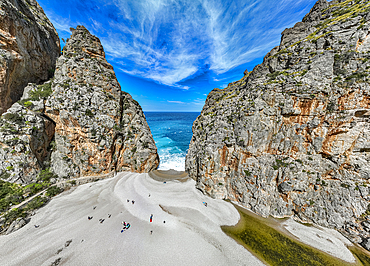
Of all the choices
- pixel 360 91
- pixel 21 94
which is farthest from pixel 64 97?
pixel 360 91

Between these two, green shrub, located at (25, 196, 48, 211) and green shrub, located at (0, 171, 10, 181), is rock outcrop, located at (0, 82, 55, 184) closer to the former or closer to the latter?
green shrub, located at (0, 171, 10, 181)

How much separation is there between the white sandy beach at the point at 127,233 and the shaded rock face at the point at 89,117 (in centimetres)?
625

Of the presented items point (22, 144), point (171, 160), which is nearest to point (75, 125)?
point (22, 144)

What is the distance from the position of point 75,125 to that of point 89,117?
2949 mm

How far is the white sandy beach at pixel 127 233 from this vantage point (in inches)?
460

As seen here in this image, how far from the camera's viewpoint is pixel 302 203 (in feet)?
51.9

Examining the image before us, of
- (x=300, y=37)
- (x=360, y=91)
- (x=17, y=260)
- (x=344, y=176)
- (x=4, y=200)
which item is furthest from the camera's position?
(x=300, y=37)

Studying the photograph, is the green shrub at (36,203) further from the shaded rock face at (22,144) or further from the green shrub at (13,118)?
the green shrub at (13,118)

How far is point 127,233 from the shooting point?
14.2m

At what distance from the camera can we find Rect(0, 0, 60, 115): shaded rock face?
17.0 meters

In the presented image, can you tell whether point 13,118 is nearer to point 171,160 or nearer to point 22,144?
point 22,144

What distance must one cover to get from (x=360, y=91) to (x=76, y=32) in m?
50.6

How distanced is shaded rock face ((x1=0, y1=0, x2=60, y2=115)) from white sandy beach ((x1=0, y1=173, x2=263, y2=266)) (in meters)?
21.0

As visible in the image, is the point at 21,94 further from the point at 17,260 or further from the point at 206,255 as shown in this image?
the point at 206,255
